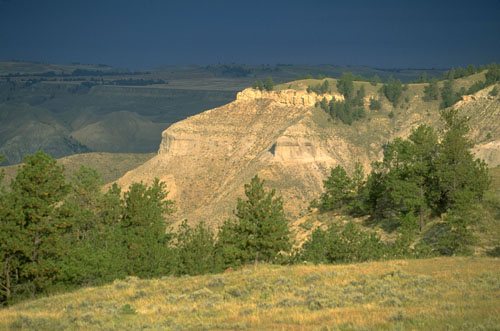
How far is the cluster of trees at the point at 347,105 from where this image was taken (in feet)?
372

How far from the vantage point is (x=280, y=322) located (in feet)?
55.2

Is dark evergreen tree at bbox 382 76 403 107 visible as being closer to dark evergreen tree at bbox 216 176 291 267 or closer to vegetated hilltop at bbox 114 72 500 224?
vegetated hilltop at bbox 114 72 500 224

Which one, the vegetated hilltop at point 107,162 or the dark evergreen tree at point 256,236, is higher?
the dark evergreen tree at point 256,236

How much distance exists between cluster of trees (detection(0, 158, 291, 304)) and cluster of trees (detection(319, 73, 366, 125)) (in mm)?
73205

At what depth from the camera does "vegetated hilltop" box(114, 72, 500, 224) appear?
93062 mm

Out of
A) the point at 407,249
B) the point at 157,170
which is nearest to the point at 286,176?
the point at 157,170

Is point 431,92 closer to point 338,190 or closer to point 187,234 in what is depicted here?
point 338,190

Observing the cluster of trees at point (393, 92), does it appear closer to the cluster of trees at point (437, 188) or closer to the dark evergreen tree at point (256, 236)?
the cluster of trees at point (437, 188)

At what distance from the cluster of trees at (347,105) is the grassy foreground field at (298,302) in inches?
3478

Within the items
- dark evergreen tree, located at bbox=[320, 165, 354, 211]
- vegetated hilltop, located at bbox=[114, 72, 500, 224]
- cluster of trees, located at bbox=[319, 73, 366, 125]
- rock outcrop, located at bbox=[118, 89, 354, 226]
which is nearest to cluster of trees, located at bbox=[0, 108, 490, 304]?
dark evergreen tree, located at bbox=[320, 165, 354, 211]

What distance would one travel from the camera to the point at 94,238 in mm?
39156

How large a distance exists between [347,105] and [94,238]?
82.9 m

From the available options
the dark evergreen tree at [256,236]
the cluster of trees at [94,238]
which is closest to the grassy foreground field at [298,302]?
the cluster of trees at [94,238]

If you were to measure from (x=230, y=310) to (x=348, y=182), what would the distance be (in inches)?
→ 1550
